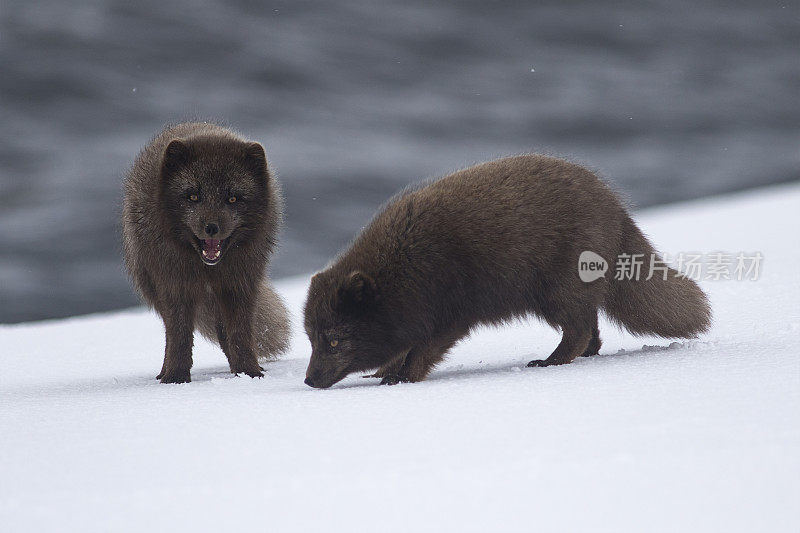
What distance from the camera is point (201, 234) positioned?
16.3 ft

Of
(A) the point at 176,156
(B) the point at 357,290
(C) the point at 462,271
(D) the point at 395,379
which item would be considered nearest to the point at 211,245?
(A) the point at 176,156

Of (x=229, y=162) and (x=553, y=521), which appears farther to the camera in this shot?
(x=229, y=162)

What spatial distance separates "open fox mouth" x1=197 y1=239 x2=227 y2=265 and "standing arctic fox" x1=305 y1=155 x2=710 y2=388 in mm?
523

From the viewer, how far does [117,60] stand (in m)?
Answer: 19.6

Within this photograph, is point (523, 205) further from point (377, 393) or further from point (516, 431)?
point (516, 431)

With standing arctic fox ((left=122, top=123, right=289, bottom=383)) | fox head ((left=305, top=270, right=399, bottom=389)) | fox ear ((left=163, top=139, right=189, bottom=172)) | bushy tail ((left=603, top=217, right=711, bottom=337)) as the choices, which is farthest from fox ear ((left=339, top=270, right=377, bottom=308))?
bushy tail ((left=603, top=217, right=711, bottom=337))

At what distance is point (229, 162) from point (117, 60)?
1568cm

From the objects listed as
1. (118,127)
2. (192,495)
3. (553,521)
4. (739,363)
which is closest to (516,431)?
(553,521)

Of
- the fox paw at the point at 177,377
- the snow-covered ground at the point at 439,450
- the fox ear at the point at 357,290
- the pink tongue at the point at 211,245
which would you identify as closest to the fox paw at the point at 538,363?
the snow-covered ground at the point at 439,450

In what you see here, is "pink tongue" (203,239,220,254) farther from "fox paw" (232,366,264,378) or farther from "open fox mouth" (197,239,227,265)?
"fox paw" (232,366,264,378)

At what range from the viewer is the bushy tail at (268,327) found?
6.24 meters

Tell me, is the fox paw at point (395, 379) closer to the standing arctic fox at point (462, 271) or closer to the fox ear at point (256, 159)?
the standing arctic fox at point (462, 271)

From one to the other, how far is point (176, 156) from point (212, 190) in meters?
0.26

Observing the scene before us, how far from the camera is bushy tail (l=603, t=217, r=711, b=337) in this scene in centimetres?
541
